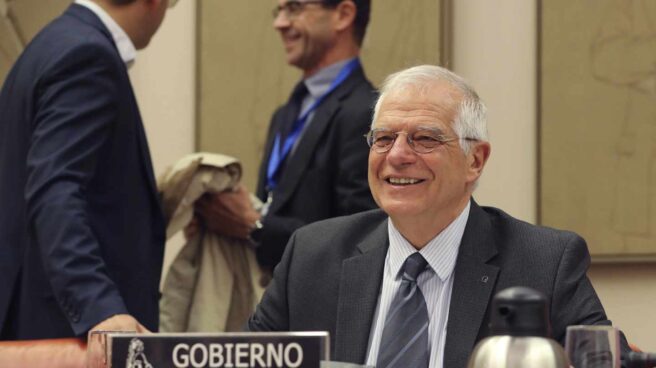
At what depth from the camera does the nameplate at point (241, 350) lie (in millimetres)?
1847

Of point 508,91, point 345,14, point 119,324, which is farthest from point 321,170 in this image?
point 119,324

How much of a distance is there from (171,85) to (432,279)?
229 cm

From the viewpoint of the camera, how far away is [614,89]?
15.5 ft

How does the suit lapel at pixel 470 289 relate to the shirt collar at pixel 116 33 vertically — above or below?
below

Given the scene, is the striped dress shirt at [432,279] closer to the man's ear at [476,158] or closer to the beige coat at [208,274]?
the man's ear at [476,158]

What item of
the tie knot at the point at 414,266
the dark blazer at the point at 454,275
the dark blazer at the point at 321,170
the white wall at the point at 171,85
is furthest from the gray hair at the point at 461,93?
the white wall at the point at 171,85

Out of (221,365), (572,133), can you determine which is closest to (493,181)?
(572,133)

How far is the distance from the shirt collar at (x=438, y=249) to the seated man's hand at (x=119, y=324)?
68cm

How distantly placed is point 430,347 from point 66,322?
1154 mm

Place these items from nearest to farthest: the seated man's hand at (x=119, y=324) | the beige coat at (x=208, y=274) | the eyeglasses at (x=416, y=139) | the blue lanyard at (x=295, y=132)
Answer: the eyeglasses at (x=416, y=139), the seated man's hand at (x=119, y=324), the beige coat at (x=208, y=274), the blue lanyard at (x=295, y=132)

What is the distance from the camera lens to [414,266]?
286cm

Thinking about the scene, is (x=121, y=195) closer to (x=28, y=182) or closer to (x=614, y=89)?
(x=28, y=182)

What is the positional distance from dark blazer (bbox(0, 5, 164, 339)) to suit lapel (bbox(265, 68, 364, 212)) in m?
0.65

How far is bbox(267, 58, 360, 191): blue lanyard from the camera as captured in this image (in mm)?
4332
